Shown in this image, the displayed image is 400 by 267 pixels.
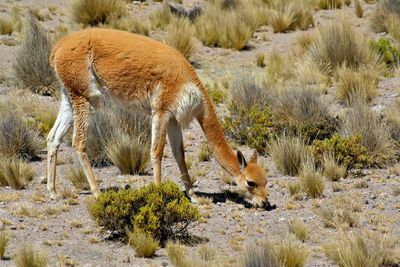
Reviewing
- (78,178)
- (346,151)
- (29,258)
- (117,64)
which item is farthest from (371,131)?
(29,258)

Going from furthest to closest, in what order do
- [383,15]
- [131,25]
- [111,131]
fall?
[131,25], [383,15], [111,131]

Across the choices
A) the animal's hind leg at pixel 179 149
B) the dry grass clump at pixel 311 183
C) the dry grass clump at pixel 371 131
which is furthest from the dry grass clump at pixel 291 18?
the animal's hind leg at pixel 179 149

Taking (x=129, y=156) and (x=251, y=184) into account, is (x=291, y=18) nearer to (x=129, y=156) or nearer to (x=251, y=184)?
(x=129, y=156)

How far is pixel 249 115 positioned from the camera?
501 inches

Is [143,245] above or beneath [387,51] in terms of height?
above

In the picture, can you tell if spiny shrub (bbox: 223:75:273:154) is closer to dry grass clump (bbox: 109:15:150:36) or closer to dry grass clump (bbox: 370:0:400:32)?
dry grass clump (bbox: 370:0:400:32)

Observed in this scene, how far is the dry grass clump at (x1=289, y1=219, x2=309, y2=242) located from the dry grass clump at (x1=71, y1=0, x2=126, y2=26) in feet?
42.2

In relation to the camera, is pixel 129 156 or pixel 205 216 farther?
pixel 129 156

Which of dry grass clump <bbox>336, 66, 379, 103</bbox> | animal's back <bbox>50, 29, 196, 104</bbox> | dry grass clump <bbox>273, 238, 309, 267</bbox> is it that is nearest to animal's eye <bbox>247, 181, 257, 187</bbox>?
animal's back <bbox>50, 29, 196, 104</bbox>

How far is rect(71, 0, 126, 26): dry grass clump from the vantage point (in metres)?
20.5

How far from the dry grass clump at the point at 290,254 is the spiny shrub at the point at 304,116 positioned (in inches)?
194

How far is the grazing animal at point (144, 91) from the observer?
945 cm

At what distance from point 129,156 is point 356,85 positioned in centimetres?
495

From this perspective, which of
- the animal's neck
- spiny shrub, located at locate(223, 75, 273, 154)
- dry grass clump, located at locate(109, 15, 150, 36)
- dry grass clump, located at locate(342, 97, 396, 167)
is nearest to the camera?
the animal's neck
